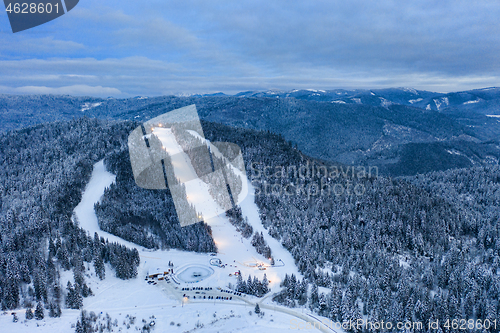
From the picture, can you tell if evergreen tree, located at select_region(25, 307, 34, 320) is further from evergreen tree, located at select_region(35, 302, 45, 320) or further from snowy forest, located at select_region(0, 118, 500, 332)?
snowy forest, located at select_region(0, 118, 500, 332)

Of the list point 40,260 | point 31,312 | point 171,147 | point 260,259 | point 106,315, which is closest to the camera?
point 31,312

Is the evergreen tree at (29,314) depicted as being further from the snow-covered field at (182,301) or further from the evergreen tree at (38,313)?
the snow-covered field at (182,301)

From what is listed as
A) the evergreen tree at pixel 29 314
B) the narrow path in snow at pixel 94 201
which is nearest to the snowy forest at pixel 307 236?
the evergreen tree at pixel 29 314

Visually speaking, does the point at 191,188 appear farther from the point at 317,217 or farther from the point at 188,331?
the point at 188,331

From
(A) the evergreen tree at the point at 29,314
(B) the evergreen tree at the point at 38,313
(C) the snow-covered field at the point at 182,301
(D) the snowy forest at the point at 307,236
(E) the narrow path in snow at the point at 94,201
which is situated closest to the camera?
(A) the evergreen tree at the point at 29,314

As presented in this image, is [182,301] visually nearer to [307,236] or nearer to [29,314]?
[29,314]

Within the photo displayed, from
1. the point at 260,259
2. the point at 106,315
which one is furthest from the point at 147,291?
the point at 260,259

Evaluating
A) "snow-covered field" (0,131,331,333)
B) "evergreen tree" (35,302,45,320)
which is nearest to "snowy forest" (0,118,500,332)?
"evergreen tree" (35,302,45,320)
